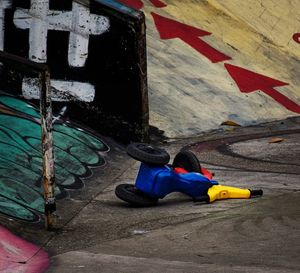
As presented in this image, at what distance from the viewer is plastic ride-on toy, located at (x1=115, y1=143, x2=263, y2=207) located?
8.13 meters

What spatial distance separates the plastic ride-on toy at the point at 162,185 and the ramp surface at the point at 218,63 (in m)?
3.98

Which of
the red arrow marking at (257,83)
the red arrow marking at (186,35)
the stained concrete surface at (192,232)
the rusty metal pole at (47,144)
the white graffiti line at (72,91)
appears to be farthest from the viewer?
the red arrow marking at (186,35)

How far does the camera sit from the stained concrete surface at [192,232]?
6.10 m

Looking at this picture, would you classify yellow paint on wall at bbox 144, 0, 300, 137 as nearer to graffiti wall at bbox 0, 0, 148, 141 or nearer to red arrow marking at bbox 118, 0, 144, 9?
red arrow marking at bbox 118, 0, 144, 9

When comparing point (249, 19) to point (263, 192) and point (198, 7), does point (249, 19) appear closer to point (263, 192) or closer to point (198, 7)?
point (198, 7)

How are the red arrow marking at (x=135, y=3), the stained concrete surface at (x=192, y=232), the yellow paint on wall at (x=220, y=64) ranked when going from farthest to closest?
the red arrow marking at (x=135, y=3) → the yellow paint on wall at (x=220, y=64) → the stained concrete surface at (x=192, y=232)

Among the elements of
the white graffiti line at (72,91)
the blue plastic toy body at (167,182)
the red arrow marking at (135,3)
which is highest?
the blue plastic toy body at (167,182)

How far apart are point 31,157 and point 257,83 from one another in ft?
20.0

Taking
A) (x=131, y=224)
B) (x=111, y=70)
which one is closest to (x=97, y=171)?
(x=111, y=70)

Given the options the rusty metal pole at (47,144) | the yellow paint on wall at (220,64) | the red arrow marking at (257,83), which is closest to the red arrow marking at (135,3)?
the yellow paint on wall at (220,64)

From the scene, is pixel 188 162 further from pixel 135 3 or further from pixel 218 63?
pixel 135 3

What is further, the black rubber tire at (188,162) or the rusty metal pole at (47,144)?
the black rubber tire at (188,162)

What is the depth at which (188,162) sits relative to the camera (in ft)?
28.4

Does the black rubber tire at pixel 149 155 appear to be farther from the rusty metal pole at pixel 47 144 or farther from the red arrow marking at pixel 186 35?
the red arrow marking at pixel 186 35
